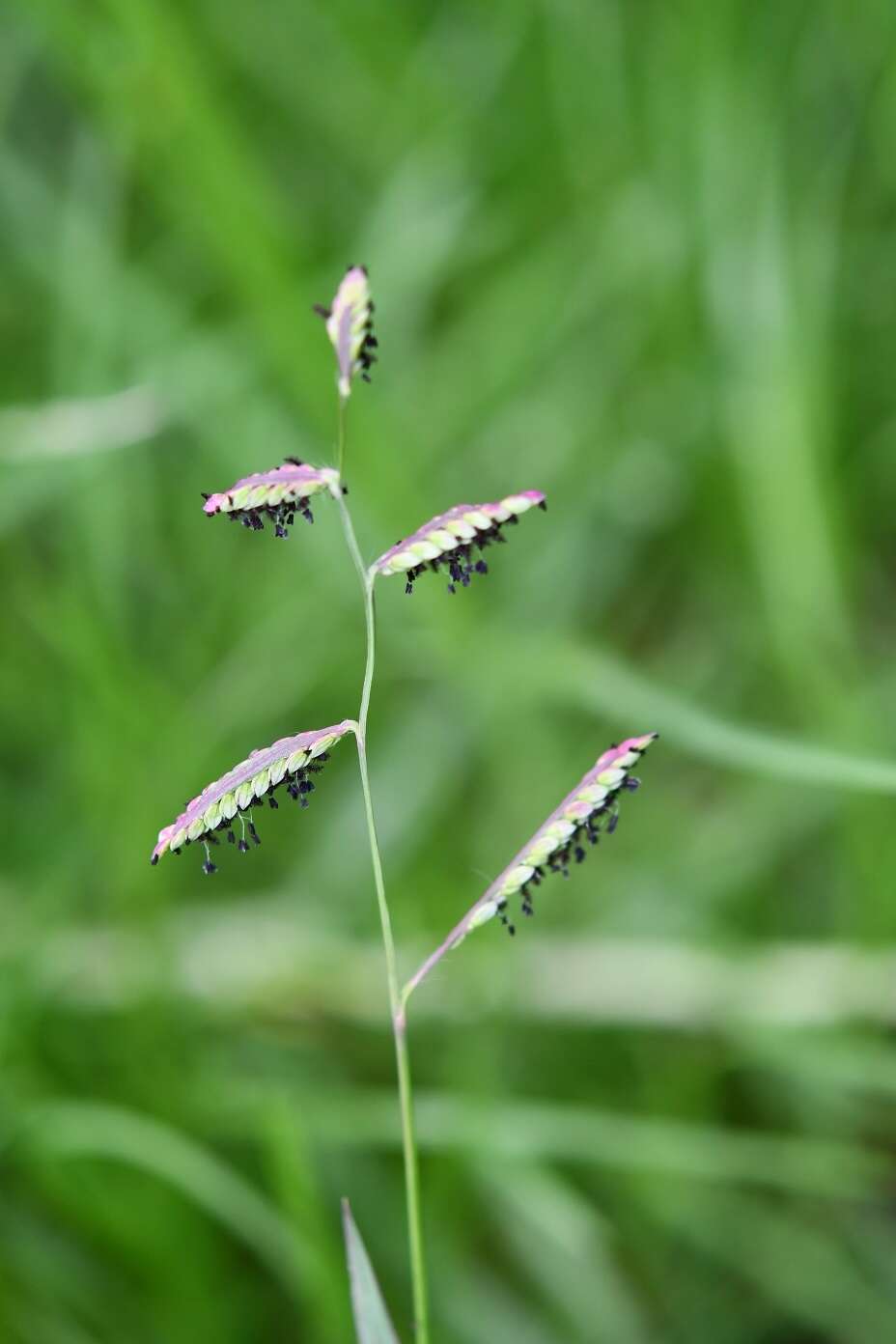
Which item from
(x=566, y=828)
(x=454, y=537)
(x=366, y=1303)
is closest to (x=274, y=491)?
(x=454, y=537)

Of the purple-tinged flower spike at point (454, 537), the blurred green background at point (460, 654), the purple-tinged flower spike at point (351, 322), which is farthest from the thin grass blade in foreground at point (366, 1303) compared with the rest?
the blurred green background at point (460, 654)

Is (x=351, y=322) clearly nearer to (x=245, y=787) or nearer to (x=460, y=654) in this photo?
Answer: (x=245, y=787)

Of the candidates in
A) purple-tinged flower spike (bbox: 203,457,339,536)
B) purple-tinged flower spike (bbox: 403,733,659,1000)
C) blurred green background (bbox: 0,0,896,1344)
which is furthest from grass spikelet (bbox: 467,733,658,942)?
blurred green background (bbox: 0,0,896,1344)

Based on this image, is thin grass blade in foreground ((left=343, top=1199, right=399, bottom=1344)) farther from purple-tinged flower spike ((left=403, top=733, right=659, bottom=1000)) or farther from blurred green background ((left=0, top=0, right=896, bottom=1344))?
blurred green background ((left=0, top=0, right=896, bottom=1344))

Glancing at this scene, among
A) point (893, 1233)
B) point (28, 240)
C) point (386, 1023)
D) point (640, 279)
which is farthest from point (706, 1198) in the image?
point (28, 240)

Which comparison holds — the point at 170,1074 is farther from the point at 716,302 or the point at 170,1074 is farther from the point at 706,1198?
the point at 716,302

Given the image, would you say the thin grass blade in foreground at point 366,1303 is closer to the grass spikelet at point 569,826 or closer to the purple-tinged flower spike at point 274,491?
the grass spikelet at point 569,826
